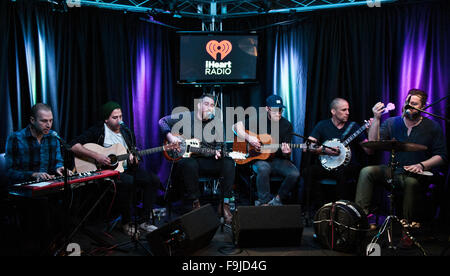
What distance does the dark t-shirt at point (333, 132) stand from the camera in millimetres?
5203

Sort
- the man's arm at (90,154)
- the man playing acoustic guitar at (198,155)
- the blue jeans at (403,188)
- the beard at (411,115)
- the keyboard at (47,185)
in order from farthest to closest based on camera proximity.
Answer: the man playing acoustic guitar at (198,155) < the beard at (411,115) < the man's arm at (90,154) < the blue jeans at (403,188) < the keyboard at (47,185)

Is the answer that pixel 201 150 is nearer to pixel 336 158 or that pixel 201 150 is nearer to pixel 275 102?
pixel 275 102

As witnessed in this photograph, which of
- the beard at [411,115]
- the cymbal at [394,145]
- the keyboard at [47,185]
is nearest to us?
the keyboard at [47,185]

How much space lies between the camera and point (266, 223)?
361 centimetres

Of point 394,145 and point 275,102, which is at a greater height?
point 275,102

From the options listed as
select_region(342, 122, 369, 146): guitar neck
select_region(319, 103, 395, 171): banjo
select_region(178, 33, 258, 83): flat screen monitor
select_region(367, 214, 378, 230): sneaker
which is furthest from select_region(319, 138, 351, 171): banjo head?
select_region(178, 33, 258, 83): flat screen monitor

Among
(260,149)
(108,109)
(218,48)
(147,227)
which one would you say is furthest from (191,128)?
(147,227)

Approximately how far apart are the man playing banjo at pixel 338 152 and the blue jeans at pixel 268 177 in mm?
251

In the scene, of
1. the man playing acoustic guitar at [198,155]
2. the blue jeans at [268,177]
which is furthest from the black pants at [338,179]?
the man playing acoustic guitar at [198,155]

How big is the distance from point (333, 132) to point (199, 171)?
206cm

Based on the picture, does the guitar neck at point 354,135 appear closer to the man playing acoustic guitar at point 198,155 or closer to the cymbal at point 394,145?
the cymbal at point 394,145
